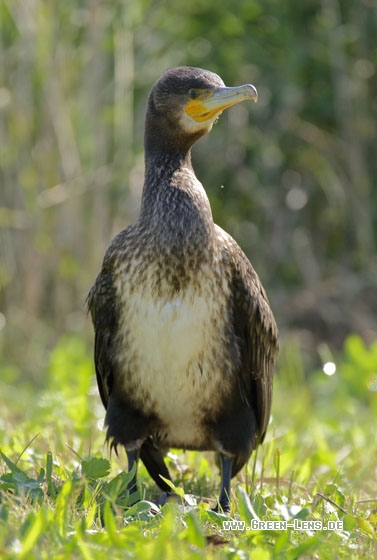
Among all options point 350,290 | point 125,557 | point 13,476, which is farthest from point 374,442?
point 350,290

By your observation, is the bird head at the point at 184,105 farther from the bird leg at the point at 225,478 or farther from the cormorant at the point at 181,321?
the bird leg at the point at 225,478

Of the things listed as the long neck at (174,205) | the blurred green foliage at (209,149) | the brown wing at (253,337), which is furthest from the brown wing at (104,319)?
the blurred green foliage at (209,149)

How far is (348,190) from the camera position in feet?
27.5

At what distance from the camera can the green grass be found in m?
2.58

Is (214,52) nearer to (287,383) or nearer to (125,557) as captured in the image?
(287,383)

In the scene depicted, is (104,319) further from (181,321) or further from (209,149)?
(209,149)

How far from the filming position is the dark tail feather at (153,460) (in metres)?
4.02

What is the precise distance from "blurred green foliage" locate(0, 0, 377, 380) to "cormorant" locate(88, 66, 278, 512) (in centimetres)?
Result: 280

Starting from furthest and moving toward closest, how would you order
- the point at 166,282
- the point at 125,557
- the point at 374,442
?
the point at 374,442 < the point at 166,282 < the point at 125,557

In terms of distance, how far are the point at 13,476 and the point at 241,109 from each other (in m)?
5.51

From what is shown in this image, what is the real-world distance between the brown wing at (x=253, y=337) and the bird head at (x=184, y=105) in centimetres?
50

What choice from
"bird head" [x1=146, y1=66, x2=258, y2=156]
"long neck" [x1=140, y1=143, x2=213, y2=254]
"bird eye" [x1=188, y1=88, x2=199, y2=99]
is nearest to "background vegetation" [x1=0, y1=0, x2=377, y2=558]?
"long neck" [x1=140, y1=143, x2=213, y2=254]

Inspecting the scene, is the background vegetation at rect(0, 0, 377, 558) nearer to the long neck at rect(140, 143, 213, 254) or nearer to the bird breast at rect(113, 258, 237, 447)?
the bird breast at rect(113, 258, 237, 447)

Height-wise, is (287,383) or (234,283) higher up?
(234,283)
